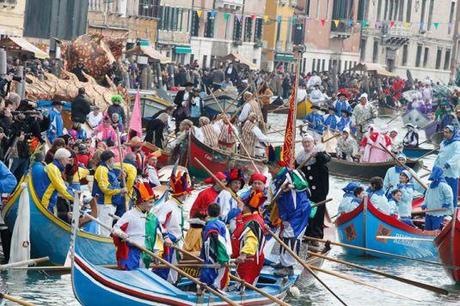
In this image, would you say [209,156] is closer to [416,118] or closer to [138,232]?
[138,232]

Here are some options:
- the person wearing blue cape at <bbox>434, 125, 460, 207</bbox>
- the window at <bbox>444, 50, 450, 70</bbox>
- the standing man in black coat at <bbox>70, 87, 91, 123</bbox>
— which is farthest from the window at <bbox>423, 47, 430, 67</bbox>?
the person wearing blue cape at <bbox>434, 125, 460, 207</bbox>

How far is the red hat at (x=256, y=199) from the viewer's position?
744 inches

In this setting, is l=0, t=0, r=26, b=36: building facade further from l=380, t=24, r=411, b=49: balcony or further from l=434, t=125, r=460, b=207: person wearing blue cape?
l=380, t=24, r=411, b=49: balcony

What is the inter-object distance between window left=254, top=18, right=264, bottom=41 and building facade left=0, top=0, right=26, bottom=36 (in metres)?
33.7

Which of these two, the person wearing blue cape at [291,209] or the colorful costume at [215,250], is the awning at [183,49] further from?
the colorful costume at [215,250]

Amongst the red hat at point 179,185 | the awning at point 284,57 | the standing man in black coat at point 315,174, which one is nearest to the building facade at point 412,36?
the awning at point 284,57

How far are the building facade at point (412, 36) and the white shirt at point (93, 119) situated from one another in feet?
245

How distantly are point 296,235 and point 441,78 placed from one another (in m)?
99.9

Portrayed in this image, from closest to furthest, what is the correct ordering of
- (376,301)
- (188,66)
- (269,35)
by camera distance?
(376,301)
(188,66)
(269,35)

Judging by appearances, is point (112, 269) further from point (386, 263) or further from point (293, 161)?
point (386, 263)

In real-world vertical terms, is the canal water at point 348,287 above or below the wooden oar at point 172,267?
below

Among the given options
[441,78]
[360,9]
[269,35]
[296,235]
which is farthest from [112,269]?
[441,78]

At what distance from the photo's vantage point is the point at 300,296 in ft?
71.9

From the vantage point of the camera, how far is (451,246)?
922 inches
